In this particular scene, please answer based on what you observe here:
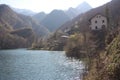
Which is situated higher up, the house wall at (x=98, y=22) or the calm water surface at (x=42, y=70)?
the house wall at (x=98, y=22)

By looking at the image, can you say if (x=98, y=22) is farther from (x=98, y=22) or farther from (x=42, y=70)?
(x=42, y=70)

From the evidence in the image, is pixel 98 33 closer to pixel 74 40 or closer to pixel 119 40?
pixel 74 40

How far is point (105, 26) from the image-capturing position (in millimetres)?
119562

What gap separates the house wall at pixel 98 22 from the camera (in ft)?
397

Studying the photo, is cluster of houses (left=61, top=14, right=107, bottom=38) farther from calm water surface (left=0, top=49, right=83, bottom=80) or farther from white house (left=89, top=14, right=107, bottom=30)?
calm water surface (left=0, top=49, right=83, bottom=80)

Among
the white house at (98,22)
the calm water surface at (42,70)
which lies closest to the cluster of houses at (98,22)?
the white house at (98,22)

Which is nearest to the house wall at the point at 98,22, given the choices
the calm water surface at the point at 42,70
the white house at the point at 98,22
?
the white house at the point at 98,22

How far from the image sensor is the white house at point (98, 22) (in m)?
121

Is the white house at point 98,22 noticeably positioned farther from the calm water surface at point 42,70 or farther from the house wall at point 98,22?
the calm water surface at point 42,70

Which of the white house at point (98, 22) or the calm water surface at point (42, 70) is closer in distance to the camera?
the calm water surface at point (42, 70)

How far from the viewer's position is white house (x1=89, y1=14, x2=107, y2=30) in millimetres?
120875

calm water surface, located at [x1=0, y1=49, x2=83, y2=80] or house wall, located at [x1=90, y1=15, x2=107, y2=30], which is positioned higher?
house wall, located at [x1=90, y1=15, x2=107, y2=30]

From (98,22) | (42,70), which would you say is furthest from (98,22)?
(42,70)

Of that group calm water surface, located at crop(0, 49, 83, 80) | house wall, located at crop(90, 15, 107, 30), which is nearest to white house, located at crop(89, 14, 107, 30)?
house wall, located at crop(90, 15, 107, 30)
